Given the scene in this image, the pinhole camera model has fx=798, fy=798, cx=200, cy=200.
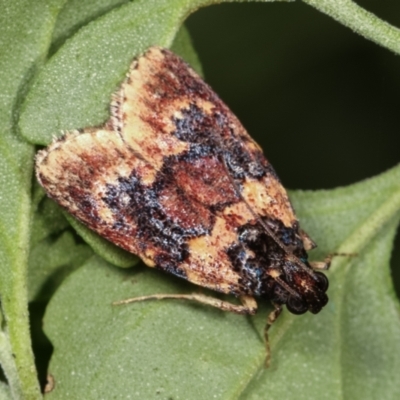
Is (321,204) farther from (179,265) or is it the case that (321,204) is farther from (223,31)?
(223,31)

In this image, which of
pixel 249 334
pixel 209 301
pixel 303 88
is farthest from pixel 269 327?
pixel 303 88

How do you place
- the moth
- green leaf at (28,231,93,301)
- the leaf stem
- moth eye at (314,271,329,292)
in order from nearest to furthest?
1. the leaf stem
2. the moth
3. green leaf at (28,231,93,301)
4. moth eye at (314,271,329,292)

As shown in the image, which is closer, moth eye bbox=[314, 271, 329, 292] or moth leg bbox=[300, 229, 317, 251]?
moth eye bbox=[314, 271, 329, 292]

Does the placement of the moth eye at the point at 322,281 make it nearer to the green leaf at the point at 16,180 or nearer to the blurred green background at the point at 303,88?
the green leaf at the point at 16,180

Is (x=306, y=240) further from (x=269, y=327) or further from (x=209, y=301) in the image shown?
(x=209, y=301)

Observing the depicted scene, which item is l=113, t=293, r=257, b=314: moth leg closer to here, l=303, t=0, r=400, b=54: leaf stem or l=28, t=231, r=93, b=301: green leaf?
l=28, t=231, r=93, b=301: green leaf

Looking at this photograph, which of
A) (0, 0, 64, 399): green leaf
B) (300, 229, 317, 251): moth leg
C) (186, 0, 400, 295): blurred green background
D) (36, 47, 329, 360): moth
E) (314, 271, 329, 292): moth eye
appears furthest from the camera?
(186, 0, 400, 295): blurred green background

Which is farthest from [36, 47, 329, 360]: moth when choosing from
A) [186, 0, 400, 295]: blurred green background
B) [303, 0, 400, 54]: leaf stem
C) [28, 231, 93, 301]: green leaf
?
[186, 0, 400, 295]: blurred green background

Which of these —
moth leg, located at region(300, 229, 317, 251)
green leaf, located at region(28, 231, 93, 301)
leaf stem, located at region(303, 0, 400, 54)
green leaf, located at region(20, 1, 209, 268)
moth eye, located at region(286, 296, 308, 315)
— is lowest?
green leaf, located at region(28, 231, 93, 301)
